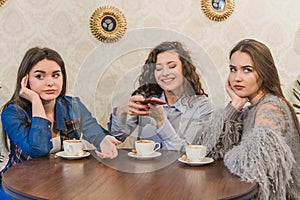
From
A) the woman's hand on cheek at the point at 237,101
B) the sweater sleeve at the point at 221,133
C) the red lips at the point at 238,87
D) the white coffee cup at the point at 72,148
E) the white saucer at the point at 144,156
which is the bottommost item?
the white saucer at the point at 144,156

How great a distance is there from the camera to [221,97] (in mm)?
2104

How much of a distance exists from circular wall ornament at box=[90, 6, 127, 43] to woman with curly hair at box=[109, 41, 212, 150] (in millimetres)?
960

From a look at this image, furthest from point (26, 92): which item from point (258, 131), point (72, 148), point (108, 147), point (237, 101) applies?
point (258, 131)

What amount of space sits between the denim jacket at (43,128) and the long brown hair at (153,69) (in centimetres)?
32

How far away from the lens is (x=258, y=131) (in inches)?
61.4

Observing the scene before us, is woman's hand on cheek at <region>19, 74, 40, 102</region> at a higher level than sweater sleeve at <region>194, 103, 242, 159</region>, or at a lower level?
higher

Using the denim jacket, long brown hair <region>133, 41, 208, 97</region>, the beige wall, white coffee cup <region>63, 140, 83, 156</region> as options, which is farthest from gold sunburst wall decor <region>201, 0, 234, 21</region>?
white coffee cup <region>63, 140, 83, 156</region>

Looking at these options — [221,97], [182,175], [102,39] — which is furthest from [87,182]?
[102,39]

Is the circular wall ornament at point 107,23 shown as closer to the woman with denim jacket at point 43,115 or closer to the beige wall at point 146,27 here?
the beige wall at point 146,27

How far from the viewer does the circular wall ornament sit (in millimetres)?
2924

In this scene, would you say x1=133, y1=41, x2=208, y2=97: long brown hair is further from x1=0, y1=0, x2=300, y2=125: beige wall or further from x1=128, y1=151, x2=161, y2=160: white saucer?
x1=0, y1=0, x2=300, y2=125: beige wall

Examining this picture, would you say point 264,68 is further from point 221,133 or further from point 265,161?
point 265,161

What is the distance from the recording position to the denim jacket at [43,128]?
1890 millimetres

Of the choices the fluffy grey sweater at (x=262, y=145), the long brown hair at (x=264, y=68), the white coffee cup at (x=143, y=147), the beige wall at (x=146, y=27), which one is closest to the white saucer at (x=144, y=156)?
the white coffee cup at (x=143, y=147)
